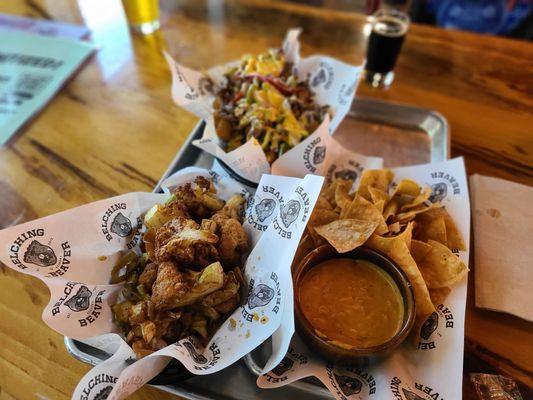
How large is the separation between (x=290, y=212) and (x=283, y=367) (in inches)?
15.6

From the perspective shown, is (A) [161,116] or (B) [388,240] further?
(A) [161,116]

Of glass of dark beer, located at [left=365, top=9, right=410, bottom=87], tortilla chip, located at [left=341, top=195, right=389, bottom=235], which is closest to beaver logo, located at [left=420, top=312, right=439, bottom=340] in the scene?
tortilla chip, located at [left=341, top=195, right=389, bottom=235]

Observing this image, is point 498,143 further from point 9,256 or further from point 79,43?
point 79,43

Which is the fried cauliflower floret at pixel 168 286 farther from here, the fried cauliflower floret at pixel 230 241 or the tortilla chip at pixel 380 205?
the tortilla chip at pixel 380 205

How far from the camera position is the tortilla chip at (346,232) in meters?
1.10

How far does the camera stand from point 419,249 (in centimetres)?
119

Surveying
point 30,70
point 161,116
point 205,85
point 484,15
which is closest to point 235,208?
point 205,85

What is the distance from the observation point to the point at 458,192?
4.42 ft

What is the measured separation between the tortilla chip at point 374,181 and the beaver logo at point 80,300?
2.82 ft

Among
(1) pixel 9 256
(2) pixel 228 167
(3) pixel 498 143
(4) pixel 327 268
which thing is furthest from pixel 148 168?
(3) pixel 498 143

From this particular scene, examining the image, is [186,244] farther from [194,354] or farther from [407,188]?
[407,188]

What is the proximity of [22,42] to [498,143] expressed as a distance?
2571mm

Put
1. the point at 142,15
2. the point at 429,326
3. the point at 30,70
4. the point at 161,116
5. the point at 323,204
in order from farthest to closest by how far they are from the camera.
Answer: the point at 142,15 → the point at 30,70 → the point at 161,116 → the point at 323,204 → the point at 429,326

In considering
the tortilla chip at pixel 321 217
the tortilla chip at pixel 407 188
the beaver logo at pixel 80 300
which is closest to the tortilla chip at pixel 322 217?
the tortilla chip at pixel 321 217
